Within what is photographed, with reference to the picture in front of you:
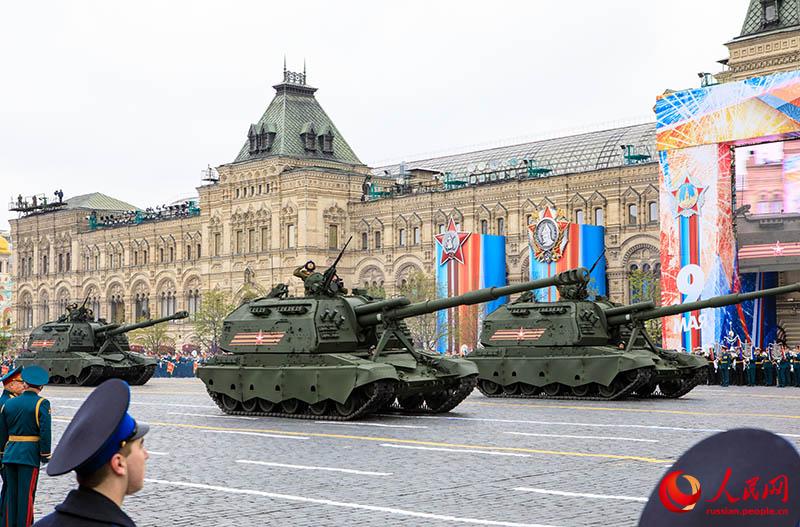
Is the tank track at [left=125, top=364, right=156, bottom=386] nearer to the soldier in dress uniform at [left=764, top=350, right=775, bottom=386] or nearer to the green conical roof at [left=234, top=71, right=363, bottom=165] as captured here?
the soldier in dress uniform at [left=764, top=350, right=775, bottom=386]

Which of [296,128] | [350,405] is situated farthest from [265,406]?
[296,128]

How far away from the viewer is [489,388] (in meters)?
28.6

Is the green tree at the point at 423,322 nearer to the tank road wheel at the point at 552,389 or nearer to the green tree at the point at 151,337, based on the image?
the green tree at the point at 151,337

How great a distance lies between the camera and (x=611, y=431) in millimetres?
18188

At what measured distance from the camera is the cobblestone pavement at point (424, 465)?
10.7 metres

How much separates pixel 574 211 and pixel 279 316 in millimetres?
39915

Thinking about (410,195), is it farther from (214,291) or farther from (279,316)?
(279,316)

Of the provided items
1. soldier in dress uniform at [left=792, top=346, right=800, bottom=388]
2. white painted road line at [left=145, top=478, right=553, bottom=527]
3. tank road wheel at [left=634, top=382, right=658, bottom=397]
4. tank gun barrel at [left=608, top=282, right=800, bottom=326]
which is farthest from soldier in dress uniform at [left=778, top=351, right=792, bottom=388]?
white painted road line at [left=145, top=478, right=553, bottom=527]

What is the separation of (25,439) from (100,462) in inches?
251

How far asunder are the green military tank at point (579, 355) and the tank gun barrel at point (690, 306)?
1.0 inches

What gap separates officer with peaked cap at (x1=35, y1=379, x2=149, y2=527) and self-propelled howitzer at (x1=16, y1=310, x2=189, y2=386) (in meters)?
33.4

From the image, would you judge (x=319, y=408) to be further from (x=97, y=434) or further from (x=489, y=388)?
(x=97, y=434)

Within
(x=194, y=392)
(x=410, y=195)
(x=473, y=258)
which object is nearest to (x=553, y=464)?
(x=194, y=392)

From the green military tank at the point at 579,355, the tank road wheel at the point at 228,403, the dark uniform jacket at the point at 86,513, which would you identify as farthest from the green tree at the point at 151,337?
the dark uniform jacket at the point at 86,513
